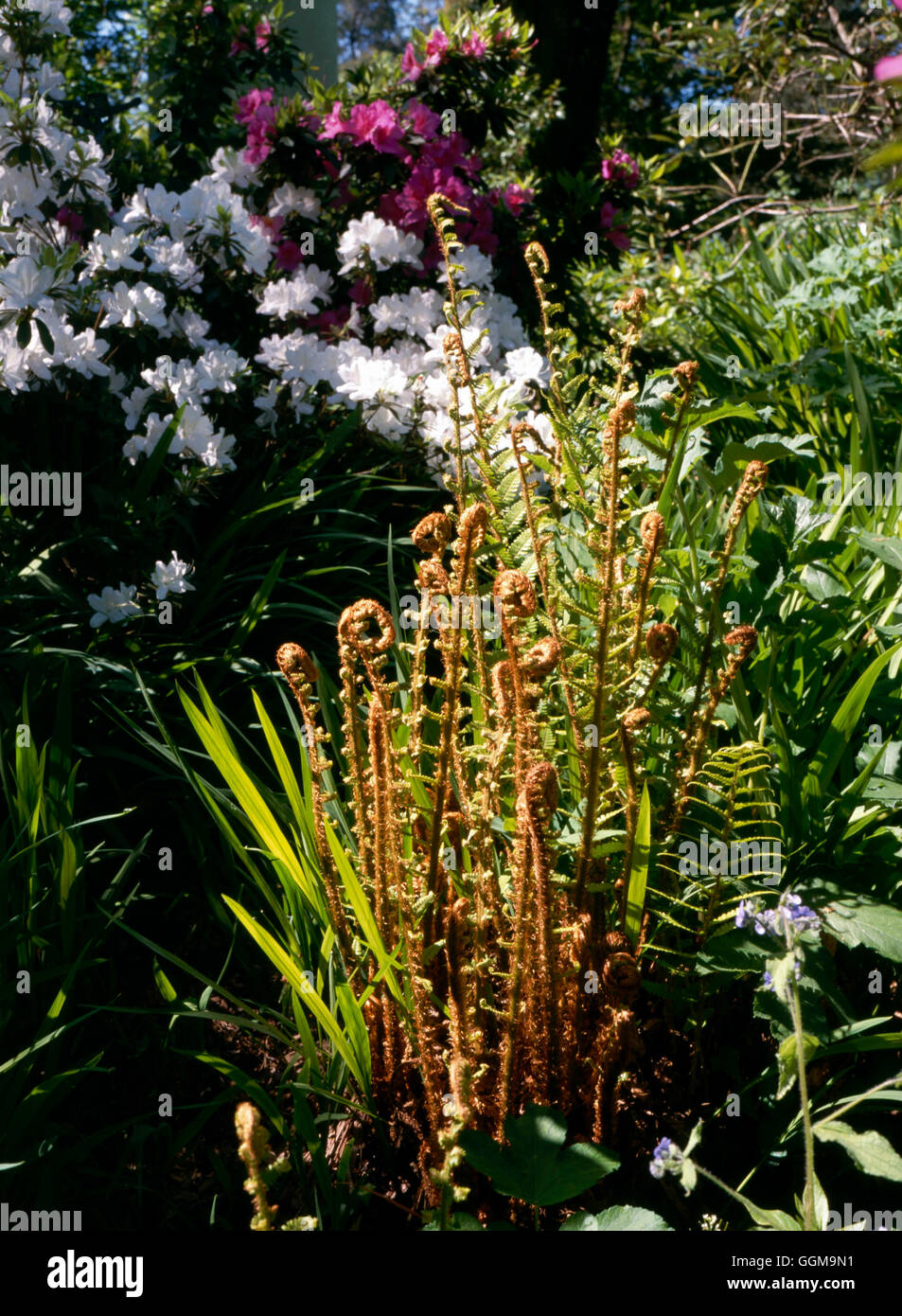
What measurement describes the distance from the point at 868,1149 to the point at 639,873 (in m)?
0.43

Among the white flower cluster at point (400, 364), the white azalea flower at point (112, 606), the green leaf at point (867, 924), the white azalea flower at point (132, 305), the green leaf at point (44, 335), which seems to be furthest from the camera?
the white flower cluster at point (400, 364)

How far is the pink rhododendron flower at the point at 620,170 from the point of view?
3908mm

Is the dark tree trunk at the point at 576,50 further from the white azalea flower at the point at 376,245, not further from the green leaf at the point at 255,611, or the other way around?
the green leaf at the point at 255,611

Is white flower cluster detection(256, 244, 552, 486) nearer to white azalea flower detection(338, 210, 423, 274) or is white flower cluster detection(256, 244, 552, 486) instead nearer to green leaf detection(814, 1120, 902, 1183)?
white azalea flower detection(338, 210, 423, 274)

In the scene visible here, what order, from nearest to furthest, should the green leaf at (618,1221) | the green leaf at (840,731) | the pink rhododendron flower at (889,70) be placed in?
1. the pink rhododendron flower at (889,70)
2. the green leaf at (618,1221)
3. the green leaf at (840,731)

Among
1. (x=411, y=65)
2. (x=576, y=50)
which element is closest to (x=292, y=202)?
(x=411, y=65)

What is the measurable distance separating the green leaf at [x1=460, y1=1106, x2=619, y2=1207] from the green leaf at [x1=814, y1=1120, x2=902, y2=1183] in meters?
0.24

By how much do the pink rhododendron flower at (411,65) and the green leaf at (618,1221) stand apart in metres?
3.50

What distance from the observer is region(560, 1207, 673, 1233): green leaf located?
117 centimetres

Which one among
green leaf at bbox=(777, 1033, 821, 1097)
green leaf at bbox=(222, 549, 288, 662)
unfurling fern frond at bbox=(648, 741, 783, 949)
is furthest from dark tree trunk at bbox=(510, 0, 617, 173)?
green leaf at bbox=(777, 1033, 821, 1097)

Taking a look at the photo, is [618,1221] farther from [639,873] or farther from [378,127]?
[378,127]

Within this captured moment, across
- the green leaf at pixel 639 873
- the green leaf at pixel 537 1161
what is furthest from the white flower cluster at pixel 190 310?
the green leaf at pixel 537 1161

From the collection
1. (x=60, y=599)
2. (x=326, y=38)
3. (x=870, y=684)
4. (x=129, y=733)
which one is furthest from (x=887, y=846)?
(x=326, y=38)

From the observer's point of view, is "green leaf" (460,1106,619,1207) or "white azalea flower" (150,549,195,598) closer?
"green leaf" (460,1106,619,1207)
